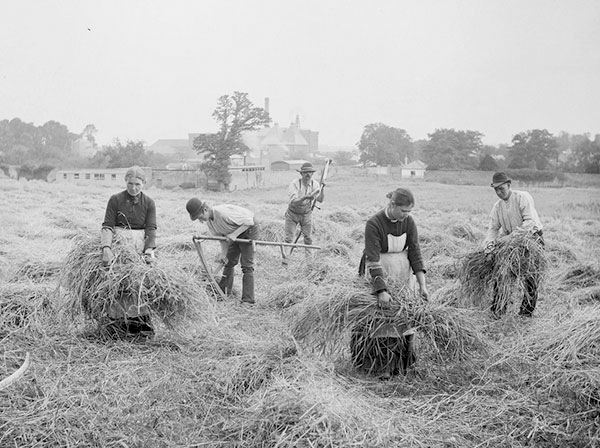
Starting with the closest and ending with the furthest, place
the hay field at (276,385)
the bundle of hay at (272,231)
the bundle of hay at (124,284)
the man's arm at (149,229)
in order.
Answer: the hay field at (276,385) < the bundle of hay at (124,284) < the man's arm at (149,229) < the bundle of hay at (272,231)

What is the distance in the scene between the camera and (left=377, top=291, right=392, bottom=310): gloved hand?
3447 mm

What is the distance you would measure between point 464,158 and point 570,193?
24.3 feet

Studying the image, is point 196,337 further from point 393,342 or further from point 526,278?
point 526,278

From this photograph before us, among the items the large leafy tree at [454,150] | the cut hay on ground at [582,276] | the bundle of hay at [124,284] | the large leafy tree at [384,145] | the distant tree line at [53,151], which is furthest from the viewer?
the distant tree line at [53,151]

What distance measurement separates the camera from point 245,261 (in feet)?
18.6

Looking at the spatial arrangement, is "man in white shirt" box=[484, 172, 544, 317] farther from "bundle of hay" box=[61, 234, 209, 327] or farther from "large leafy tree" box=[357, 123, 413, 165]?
"large leafy tree" box=[357, 123, 413, 165]

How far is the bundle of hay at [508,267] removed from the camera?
4.84m

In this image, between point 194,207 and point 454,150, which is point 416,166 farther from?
point 194,207

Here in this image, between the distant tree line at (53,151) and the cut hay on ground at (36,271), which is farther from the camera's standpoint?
the distant tree line at (53,151)

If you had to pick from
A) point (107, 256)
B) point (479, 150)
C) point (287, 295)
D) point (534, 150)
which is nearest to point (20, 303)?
point (107, 256)

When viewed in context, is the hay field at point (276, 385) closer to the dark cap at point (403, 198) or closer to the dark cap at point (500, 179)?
the dark cap at point (403, 198)

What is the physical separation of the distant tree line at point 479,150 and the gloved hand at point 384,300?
39.2 ft

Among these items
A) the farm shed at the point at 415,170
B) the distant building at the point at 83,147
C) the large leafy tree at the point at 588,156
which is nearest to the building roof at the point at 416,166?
the farm shed at the point at 415,170

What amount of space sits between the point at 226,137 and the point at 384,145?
27.1ft
